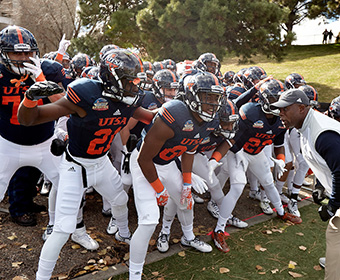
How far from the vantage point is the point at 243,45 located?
618 inches

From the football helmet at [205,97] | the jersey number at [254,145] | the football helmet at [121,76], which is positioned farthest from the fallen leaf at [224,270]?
the football helmet at [121,76]

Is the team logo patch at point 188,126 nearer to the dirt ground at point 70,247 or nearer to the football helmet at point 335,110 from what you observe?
the dirt ground at point 70,247

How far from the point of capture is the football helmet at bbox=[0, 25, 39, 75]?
3.22m

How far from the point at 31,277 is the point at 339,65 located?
2119 centimetres

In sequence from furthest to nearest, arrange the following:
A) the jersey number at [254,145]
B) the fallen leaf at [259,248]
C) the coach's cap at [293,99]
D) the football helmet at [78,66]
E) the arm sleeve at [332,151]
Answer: the football helmet at [78,66]
the jersey number at [254,145]
the fallen leaf at [259,248]
the coach's cap at [293,99]
the arm sleeve at [332,151]

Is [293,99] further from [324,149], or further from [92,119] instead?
[92,119]

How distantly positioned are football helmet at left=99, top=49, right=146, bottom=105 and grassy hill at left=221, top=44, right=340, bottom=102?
1404 cm

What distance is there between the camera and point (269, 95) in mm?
4215

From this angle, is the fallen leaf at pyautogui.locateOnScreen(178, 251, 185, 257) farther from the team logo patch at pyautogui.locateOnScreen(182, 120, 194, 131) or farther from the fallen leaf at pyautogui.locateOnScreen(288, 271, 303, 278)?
the team logo patch at pyautogui.locateOnScreen(182, 120, 194, 131)

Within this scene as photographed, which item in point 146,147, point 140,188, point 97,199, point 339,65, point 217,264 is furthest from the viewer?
point 339,65

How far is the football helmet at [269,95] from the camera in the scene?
4.20 m

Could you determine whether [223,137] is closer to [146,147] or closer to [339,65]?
[146,147]

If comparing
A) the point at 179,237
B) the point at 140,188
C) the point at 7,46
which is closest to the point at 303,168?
the point at 179,237

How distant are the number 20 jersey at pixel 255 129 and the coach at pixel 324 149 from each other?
1.11m
